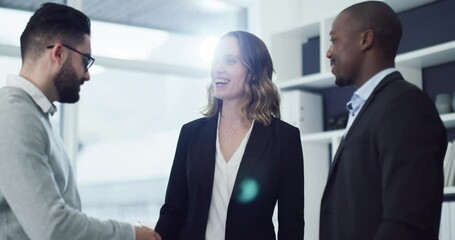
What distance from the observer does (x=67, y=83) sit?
1601 mm

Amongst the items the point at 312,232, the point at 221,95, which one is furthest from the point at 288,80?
the point at 221,95

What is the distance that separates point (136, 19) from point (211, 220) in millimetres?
2594

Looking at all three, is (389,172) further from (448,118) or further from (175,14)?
(175,14)

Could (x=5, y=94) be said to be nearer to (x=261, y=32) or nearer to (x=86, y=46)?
(x=86, y=46)

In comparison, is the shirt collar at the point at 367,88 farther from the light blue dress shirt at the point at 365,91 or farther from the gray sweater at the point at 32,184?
the gray sweater at the point at 32,184

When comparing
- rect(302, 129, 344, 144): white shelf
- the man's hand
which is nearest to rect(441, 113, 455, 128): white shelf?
rect(302, 129, 344, 144): white shelf

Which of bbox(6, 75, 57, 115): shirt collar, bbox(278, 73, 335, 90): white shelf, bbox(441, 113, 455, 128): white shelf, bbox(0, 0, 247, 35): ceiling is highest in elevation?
bbox(0, 0, 247, 35): ceiling

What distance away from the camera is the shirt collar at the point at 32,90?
59.3 inches

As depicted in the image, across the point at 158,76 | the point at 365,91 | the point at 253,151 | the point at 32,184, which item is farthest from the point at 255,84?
the point at 158,76

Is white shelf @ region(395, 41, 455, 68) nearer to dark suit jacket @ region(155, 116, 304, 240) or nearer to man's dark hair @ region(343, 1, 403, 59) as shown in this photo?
dark suit jacket @ region(155, 116, 304, 240)

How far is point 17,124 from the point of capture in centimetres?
138

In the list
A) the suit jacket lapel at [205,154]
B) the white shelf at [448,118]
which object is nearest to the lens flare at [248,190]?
the suit jacket lapel at [205,154]

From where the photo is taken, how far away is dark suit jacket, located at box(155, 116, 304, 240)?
192cm

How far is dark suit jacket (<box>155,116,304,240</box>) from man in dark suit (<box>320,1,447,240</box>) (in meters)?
0.39
